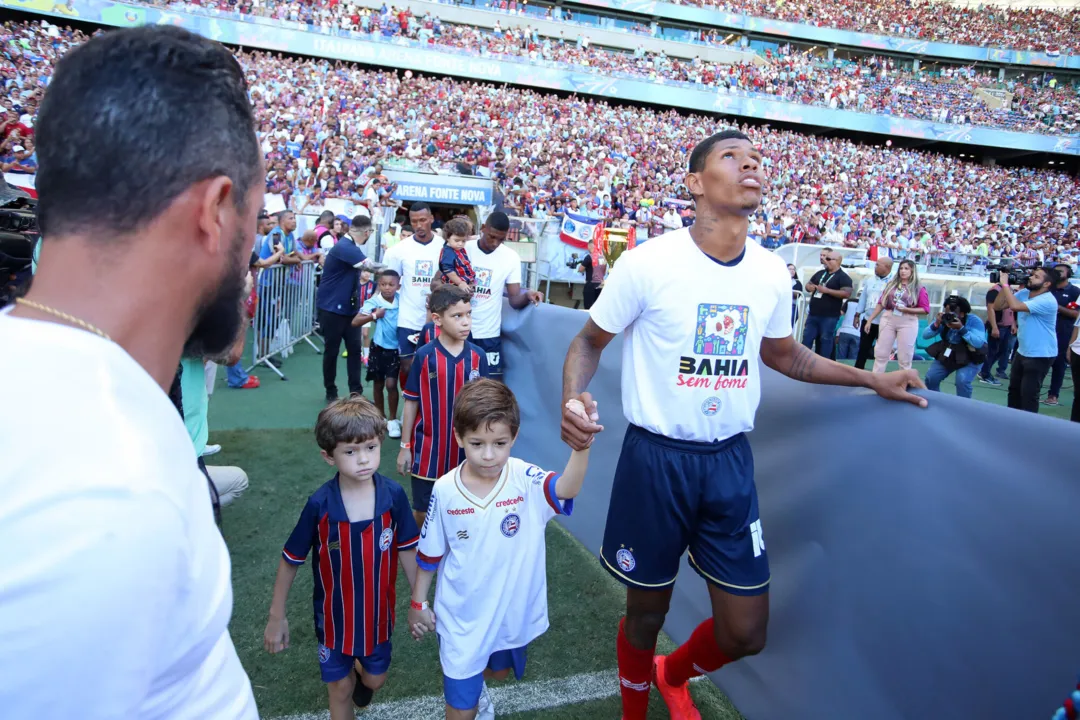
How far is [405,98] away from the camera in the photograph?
28.3 meters

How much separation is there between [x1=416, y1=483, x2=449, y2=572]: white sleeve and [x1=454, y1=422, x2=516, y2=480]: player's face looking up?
22 centimetres

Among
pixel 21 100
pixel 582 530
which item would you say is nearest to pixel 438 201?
pixel 21 100

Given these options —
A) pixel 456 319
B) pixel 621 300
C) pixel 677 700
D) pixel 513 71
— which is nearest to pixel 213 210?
pixel 621 300

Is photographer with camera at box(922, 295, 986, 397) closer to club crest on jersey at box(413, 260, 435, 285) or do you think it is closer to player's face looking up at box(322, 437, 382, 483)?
club crest on jersey at box(413, 260, 435, 285)

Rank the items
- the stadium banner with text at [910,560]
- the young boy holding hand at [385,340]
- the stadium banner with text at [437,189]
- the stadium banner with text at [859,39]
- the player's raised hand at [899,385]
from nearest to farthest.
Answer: the stadium banner with text at [910,560]
the player's raised hand at [899,385]
the young boy holding hand at [385,340]
the stadium banner with text at [437,189]
the stadium banner with text at [859,39]

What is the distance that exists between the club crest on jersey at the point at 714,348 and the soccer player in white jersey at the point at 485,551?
52cm

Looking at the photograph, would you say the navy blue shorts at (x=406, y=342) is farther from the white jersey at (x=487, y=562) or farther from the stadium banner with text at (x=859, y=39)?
the stadium banner with text at (x=859, y=39)

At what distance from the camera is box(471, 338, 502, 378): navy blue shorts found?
5.38m

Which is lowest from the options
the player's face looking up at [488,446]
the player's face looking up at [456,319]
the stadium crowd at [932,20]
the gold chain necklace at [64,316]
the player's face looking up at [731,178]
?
the player's face looking up at [488,446]

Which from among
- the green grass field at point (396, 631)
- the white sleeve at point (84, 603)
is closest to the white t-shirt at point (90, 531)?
the white sleeve at point (84, 603)

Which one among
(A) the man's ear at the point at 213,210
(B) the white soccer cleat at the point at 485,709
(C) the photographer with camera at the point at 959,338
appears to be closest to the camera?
(A) the man's ear at the point at 213,210

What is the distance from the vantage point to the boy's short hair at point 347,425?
2.43m

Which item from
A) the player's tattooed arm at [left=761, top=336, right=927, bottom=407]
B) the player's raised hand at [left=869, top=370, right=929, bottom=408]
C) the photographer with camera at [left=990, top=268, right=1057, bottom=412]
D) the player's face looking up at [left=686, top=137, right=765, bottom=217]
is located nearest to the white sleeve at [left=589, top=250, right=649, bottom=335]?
the player's face looking up at [left=686, top=137, right=765, bottom=217]

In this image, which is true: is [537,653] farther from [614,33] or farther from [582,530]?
[614,33]
